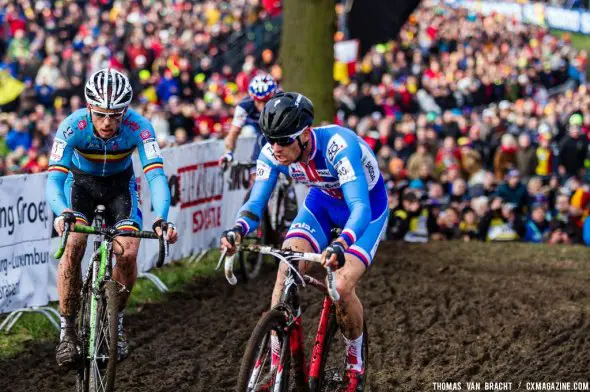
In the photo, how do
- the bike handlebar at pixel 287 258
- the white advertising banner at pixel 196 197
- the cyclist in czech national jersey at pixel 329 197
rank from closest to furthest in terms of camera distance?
the bike handlebar at pixel 287 258
the cyclist in czech national jersey at pixel 329 197
the white advertising banner at pixel 196 197

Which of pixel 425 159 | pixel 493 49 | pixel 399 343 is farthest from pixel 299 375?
pixel 493 49

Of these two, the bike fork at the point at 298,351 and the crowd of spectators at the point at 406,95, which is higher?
the crowd of spectators at the point at 406,95

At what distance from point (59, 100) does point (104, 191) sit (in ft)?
48.4

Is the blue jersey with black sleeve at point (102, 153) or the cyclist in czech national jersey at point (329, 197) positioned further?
the blue jersey with black sleeve at point (102, 153)

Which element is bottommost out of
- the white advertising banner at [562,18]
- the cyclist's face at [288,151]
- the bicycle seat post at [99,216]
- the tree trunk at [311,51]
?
the bicycle seat post at [99,216]

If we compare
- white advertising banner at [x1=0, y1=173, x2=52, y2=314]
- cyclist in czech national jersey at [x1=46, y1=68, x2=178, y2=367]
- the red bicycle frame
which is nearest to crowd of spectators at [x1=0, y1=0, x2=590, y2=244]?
white advertising banner at [x1=0, y1=173, x2=52, y2=314]

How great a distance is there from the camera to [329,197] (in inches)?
293

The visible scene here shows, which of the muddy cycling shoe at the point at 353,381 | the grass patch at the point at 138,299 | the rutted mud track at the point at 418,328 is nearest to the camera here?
the muddy cycling shoe at the point at 353,381

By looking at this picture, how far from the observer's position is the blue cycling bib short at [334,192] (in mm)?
6785

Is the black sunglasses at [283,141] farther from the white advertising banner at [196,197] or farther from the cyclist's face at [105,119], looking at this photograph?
the white advertising banner at [196,197]

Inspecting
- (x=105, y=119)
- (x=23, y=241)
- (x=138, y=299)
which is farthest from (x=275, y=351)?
(x=138, y=299)

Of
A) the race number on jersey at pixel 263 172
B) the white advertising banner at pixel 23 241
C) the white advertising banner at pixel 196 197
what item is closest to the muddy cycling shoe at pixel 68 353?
the race number on jersey at pixel 263 172

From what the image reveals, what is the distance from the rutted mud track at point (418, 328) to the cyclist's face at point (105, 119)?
84.8 inches

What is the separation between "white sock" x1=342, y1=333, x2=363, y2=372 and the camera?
7.29m
